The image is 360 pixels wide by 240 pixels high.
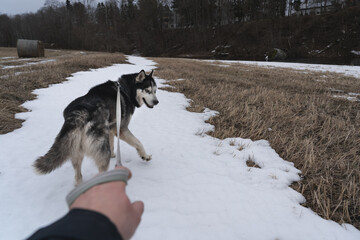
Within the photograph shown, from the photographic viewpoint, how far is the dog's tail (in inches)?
80.4

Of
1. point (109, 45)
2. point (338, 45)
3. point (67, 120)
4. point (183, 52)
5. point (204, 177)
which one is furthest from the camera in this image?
point (183, 52)

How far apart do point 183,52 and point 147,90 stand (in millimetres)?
57157

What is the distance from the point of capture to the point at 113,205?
0.78m

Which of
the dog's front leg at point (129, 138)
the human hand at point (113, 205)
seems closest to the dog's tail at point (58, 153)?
the dog's front leg at point (129, 138)

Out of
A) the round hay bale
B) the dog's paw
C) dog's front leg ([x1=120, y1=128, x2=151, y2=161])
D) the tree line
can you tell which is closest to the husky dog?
dog's front leg ([x1=120, y1=128, x2=151, y2=161])

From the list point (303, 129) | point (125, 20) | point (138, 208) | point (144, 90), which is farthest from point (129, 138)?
point (125, 20)

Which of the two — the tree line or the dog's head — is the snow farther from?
the tree line

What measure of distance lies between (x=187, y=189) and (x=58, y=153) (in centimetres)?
169

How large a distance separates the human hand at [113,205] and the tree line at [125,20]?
5701 cm

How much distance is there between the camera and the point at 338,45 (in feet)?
131

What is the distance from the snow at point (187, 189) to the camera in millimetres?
2061

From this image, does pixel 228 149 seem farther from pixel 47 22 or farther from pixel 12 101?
pixel 47 22

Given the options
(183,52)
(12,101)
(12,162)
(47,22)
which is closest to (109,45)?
(183,52)

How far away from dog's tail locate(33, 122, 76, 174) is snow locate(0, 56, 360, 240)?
55 cm
